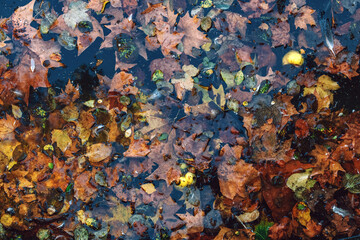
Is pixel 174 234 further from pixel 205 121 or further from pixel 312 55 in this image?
pixel 312 55

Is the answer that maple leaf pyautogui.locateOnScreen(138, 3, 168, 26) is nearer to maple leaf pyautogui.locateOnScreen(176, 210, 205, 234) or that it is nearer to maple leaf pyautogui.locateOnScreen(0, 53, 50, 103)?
maple leaf pyautogui.locateOnScreen(0, 53, 50, 103)

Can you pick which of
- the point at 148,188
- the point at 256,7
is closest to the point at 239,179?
the point at 148,188

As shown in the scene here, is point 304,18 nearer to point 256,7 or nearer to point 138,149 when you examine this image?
point 256,7

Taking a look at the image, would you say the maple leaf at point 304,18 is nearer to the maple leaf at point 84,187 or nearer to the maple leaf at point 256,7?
the maple leaf at point 256,7

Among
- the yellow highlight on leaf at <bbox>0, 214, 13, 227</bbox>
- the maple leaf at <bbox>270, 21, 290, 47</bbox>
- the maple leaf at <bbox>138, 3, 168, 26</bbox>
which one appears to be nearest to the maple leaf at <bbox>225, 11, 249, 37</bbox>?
the maple leaf at <bbox>270, 21, 290, 47</bbox>

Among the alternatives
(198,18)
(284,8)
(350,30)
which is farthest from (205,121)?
(350,30)

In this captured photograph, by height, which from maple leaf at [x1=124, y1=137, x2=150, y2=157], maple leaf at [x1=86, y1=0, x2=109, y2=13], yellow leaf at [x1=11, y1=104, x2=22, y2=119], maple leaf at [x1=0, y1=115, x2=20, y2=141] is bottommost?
maple leaf at [x1=124, y1=137, x2=150, y2=157]

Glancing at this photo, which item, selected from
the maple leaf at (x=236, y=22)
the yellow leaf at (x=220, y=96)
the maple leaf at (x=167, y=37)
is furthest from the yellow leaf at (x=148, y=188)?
A: the maple leaf at (x=236, y=22)
